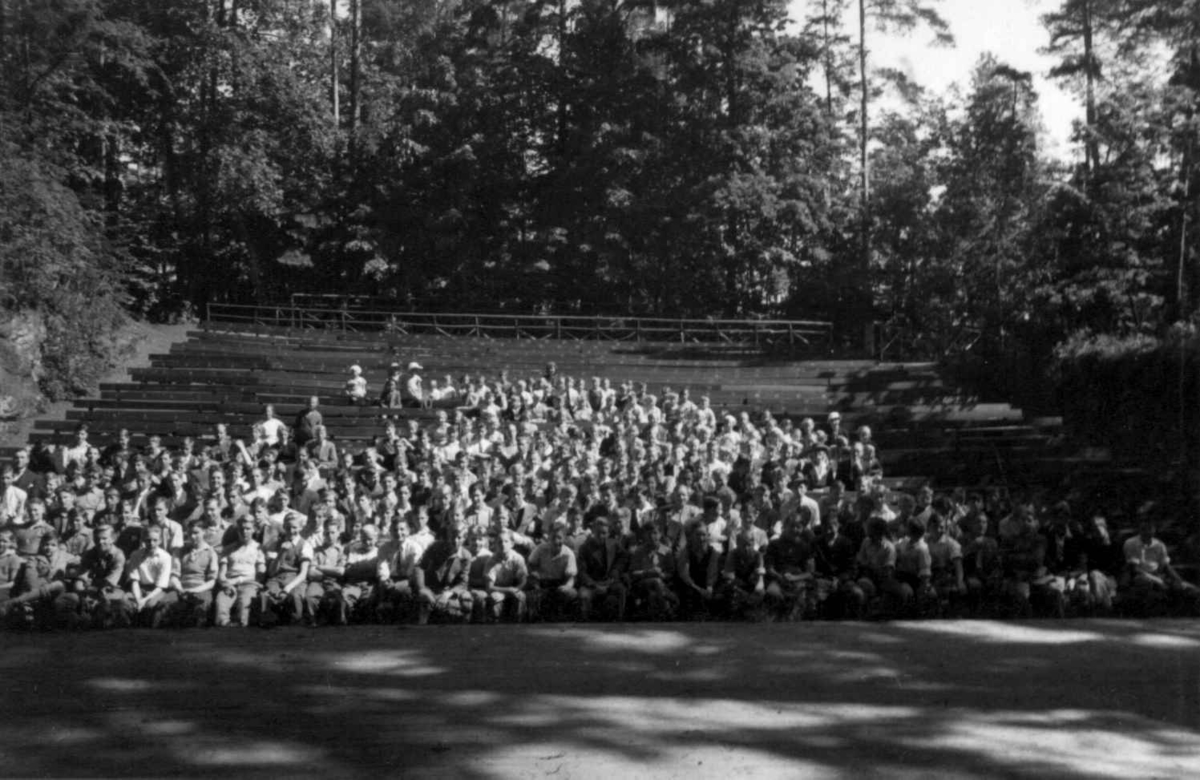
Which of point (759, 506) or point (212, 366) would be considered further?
point (212, 366)

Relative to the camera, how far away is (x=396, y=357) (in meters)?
22.0

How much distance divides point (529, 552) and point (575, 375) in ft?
34.5

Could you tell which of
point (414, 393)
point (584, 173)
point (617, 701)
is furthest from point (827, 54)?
point (617, 701)

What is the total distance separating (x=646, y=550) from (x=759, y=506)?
6.18 feet

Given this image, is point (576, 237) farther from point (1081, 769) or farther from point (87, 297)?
point (1081, 769)

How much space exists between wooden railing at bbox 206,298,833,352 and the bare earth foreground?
16431mm

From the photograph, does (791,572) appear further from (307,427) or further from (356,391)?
(356,391)

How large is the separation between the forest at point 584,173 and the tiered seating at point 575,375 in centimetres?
279

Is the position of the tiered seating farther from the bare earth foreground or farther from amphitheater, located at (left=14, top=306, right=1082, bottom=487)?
the bare earth foreground

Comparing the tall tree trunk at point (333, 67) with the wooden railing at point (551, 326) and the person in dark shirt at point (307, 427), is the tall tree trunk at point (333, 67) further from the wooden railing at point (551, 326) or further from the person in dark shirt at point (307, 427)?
the person in dark shirt at point (307, 427)

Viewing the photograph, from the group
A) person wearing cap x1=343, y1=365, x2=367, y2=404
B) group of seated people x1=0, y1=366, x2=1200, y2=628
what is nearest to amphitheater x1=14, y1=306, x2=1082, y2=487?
person wearing cap x1=343, y1=365, x2=367, y2=404

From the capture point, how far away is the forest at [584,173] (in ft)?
65.5

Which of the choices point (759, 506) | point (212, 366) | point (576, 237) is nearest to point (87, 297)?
point (212, 366)

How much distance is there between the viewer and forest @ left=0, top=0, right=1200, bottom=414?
786 inches
